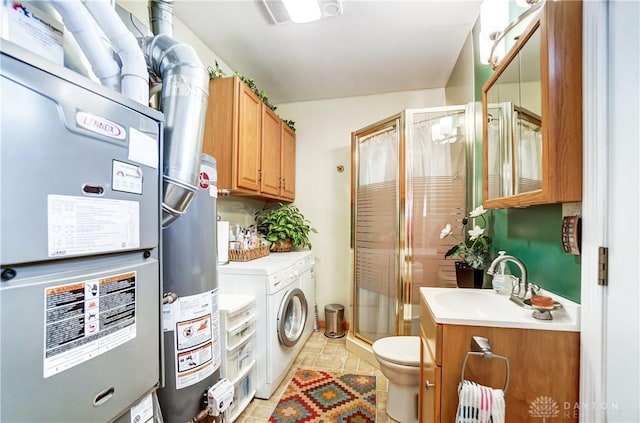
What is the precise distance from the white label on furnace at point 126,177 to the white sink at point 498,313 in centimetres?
112

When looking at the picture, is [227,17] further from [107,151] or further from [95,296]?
[95,296]

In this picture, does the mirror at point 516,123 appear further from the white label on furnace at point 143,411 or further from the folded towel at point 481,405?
the white label on furnace at point 143,411

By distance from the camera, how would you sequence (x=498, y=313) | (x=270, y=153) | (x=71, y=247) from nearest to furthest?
(x=71, y=247), (x=498, y=313), (x=270, y=153)

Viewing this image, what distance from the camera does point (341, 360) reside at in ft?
8.17

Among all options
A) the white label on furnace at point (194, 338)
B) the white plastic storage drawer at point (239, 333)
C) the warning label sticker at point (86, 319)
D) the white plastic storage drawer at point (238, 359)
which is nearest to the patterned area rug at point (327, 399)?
the white plastic storage drawer at point (238, 359)

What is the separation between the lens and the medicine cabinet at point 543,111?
3.07 ft

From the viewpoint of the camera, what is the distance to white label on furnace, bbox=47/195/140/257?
1.85 ft

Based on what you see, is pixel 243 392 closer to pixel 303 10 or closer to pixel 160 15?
pixel 160 15

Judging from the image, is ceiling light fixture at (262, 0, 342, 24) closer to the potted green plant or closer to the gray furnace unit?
the gray furnace unit

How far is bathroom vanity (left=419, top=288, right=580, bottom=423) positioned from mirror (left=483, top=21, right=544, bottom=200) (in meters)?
0.54

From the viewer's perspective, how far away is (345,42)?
7.14 ft

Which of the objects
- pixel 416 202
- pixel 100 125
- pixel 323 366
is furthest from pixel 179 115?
pixel 323 366

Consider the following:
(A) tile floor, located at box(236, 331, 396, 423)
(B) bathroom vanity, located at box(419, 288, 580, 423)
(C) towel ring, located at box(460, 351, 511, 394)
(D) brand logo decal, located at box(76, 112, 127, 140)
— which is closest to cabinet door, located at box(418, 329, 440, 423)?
(B) bathroom vanity, located at box(419, 288, 580, 423)

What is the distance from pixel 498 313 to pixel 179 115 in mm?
1446
